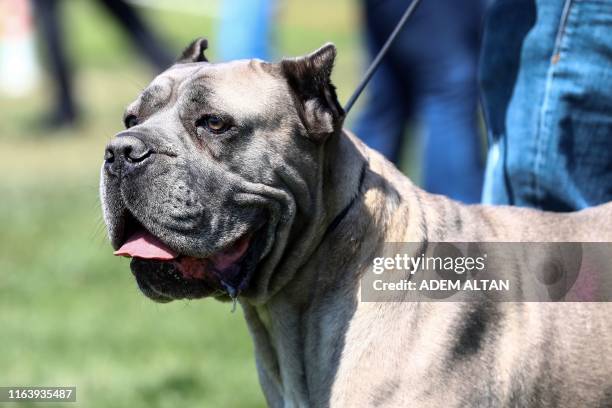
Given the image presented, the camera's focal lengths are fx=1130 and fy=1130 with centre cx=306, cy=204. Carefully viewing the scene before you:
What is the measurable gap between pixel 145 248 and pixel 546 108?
1.57m

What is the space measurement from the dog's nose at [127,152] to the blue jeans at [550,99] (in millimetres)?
1500

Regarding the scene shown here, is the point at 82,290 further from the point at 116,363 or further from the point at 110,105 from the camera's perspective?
the point at 110,105

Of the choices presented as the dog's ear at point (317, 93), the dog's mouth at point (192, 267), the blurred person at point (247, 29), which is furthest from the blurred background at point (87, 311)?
the dog's ear at point (317, 93)

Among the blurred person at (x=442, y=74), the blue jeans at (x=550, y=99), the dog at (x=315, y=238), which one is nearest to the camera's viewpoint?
the dog at (x=315, y=238)

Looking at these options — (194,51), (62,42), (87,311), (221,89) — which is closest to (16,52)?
(62,42)

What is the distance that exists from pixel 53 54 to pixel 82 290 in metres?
8.73

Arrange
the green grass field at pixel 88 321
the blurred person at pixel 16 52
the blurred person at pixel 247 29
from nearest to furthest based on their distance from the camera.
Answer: the green grass field at pixel 88 321 < the blurred person at pixel 247 29 < the blurred person at pixel 16 52

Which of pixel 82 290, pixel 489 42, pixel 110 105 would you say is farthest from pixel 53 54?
pixel 489 42

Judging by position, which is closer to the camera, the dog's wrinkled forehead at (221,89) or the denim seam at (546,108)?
the dog's wrinkled forehead at (221,89)

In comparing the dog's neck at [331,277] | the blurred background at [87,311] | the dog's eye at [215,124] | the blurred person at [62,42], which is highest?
the dog's eye at [215,124]

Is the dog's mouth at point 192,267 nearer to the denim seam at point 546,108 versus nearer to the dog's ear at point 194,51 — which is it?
the dog's ear at point 194,51

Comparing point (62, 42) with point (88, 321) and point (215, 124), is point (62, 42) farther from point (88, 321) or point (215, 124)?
point (215, 124)

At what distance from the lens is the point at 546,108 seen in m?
4.10

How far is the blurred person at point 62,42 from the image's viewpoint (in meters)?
14.4
